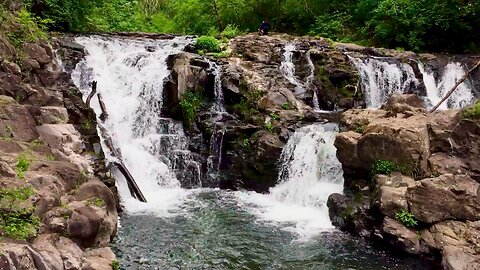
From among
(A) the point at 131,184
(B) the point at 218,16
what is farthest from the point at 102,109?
(B) the point at 218,16

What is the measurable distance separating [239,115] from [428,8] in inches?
601

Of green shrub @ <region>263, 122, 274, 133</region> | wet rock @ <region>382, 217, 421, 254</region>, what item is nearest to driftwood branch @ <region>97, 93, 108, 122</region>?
green shrub @ <region>263, 122, 274, 133</region>

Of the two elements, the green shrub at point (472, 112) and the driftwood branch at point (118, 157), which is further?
the driftwood branch at point (118, 157)

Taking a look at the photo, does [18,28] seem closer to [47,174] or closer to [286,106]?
[47,174]

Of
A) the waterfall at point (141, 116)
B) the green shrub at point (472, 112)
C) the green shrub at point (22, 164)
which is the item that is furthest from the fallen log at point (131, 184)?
the green shrub at point (472, 112)

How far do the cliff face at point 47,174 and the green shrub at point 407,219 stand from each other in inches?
292

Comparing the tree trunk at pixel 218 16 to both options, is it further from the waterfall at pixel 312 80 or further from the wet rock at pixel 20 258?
the wet rock at pixel 20 258

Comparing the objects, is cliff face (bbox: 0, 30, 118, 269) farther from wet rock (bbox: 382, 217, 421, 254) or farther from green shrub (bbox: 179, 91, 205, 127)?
wet rock (bbox: 382, 217, 421, 254)

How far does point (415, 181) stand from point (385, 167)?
94cm

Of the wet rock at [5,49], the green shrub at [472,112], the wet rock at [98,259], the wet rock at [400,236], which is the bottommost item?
the wet rock at [400,236]

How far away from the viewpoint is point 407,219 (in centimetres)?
1223

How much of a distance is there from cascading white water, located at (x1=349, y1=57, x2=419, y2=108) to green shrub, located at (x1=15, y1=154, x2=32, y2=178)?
15571 millimetres

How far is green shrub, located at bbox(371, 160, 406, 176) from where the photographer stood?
1355 centimetres

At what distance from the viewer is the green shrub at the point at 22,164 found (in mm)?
9222
